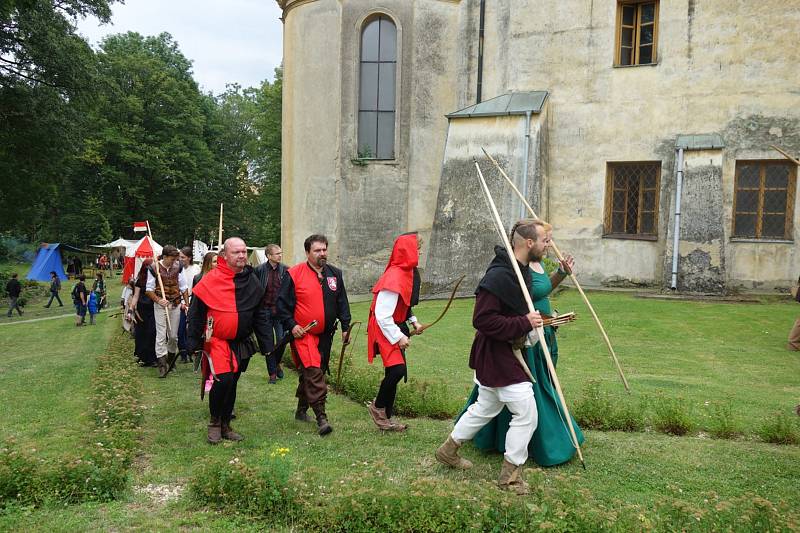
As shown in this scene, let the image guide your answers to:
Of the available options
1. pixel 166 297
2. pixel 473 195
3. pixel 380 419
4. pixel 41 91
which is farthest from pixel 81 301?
pixel 380 419

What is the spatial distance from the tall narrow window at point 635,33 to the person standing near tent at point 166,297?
13.7 metres

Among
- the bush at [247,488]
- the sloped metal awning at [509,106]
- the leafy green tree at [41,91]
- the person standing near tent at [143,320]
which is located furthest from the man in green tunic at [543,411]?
the leafy green tree at [41,91]

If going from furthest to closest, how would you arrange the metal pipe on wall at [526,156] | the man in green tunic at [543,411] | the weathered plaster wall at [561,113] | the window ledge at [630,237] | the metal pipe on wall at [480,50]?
the metal pipe on wall at [480,50] < the window ledge at [630,237] < the metal pipe on wall at [526,156] < the weathered plaster wall at [561,113] < the man in green tunic at [543,411]

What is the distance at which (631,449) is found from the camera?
19.9 feet

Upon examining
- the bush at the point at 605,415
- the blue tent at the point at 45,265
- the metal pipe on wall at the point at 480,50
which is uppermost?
the metal pipe on wall at the point at 480,50

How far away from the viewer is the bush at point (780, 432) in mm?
6254

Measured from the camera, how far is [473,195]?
18.6 metres

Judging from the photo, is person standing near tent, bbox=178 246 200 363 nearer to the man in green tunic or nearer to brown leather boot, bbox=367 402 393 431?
brown leather boot, bbox=367 402 393 431

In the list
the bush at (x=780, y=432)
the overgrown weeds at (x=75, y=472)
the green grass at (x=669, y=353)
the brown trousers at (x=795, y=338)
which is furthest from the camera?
the brown trousers at (x=795, y=338)

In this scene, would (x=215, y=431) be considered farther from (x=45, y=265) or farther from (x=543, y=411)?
(x=45, y=265)

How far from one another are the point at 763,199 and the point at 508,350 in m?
15.4

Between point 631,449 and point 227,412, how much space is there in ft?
12.4

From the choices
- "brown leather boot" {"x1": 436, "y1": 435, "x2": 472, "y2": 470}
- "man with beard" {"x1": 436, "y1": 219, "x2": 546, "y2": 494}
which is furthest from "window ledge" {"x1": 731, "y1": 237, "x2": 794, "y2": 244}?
"brown leather boot" {"x1": 436, "y1": 435, "x2": 472, "y2": 470}

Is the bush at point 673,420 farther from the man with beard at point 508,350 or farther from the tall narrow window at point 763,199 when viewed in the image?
the tall narrow window at point 763,199
